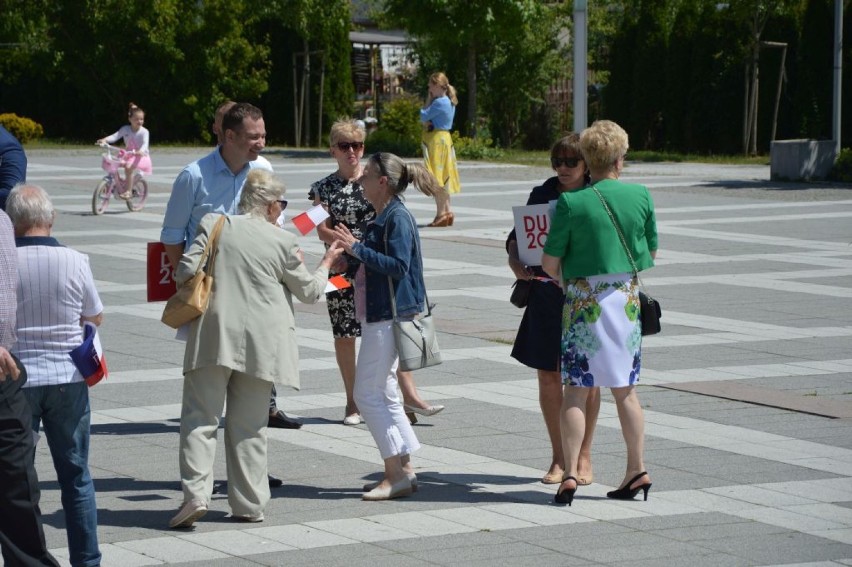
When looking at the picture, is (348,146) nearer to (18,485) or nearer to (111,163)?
(18,485)

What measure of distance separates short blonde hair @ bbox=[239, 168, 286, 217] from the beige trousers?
72 centimetres

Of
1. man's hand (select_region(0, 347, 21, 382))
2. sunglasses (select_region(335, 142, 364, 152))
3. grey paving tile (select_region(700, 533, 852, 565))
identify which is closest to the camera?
man's hand (select_region(0, 347, 21, 382))

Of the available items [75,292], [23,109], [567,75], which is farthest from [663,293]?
[23,109]

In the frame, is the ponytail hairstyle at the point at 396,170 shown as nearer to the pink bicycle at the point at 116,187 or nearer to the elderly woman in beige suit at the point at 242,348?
the elderly woman in beige suit at the point at 242,348

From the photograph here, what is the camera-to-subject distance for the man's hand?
4758mm

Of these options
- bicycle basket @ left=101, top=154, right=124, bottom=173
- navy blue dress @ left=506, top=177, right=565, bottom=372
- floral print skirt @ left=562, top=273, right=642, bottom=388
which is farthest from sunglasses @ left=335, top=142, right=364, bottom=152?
bicycle basket @ left=101, top=154, right=124, bottom=173

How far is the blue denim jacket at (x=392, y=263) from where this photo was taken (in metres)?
6.64

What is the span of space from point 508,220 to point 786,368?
10152 millimetres

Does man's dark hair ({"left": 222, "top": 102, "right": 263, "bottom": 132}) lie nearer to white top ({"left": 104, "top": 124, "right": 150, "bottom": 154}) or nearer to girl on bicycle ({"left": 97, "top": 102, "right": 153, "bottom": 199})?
girl on bicycle ({"left": 97, "top": 102, "right": 153, "bottom": 199})

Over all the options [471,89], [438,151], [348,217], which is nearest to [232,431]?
[348,217]

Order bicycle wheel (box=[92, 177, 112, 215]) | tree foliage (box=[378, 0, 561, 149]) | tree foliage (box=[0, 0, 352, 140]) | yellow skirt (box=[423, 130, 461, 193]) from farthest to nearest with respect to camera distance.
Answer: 1. tree foliage (box=[0, 0, 352, 140])
2. tree foliage (box=[378, 0, 561, 149])
3. bicycle wheel (box=[92, 177, 112, 215])
4. yellow skirt (box=[423, 130, 461, 193])

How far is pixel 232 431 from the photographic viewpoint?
20.5 feet

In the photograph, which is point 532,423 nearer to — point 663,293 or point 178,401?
point 178,401

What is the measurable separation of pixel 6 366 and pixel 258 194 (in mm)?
1758
